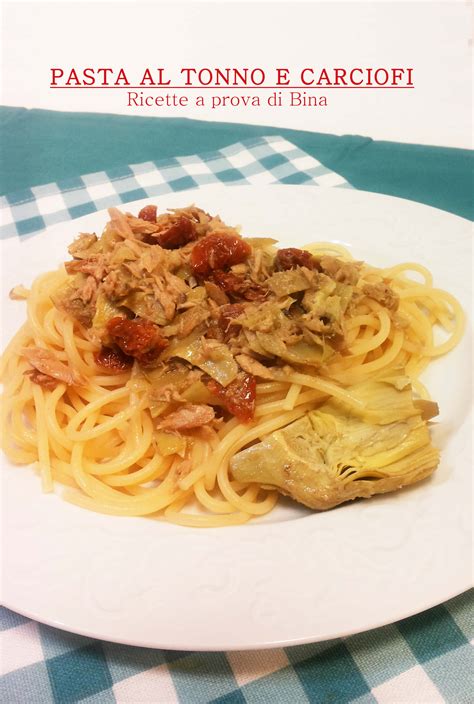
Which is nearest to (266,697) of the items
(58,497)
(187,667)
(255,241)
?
(187,667)

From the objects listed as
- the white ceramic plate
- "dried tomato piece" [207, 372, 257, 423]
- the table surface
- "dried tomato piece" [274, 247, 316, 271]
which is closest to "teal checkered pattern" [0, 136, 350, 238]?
the table surface

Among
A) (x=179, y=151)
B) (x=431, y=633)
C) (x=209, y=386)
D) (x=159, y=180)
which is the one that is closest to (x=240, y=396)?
(x=209, y=386)

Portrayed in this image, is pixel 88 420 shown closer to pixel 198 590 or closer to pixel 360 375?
pixel 198 590

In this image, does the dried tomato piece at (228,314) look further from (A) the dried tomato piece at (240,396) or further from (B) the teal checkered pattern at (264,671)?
(B) the teal checkered pattern at (264,671)

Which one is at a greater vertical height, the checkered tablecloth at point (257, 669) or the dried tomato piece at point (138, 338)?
the dried tomato piece at point (138, 338)

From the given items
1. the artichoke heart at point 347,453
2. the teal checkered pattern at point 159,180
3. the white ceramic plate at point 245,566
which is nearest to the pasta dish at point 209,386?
the artichoke heart at point 347,453

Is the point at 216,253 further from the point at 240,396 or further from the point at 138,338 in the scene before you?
the point at 240,396

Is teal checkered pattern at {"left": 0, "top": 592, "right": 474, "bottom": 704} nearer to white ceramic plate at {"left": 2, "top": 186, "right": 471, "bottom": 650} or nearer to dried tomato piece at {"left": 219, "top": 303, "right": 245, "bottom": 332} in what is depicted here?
white ceramic plate at {"left": 2, "top": 186, "right": 471, "bottom": 650}
